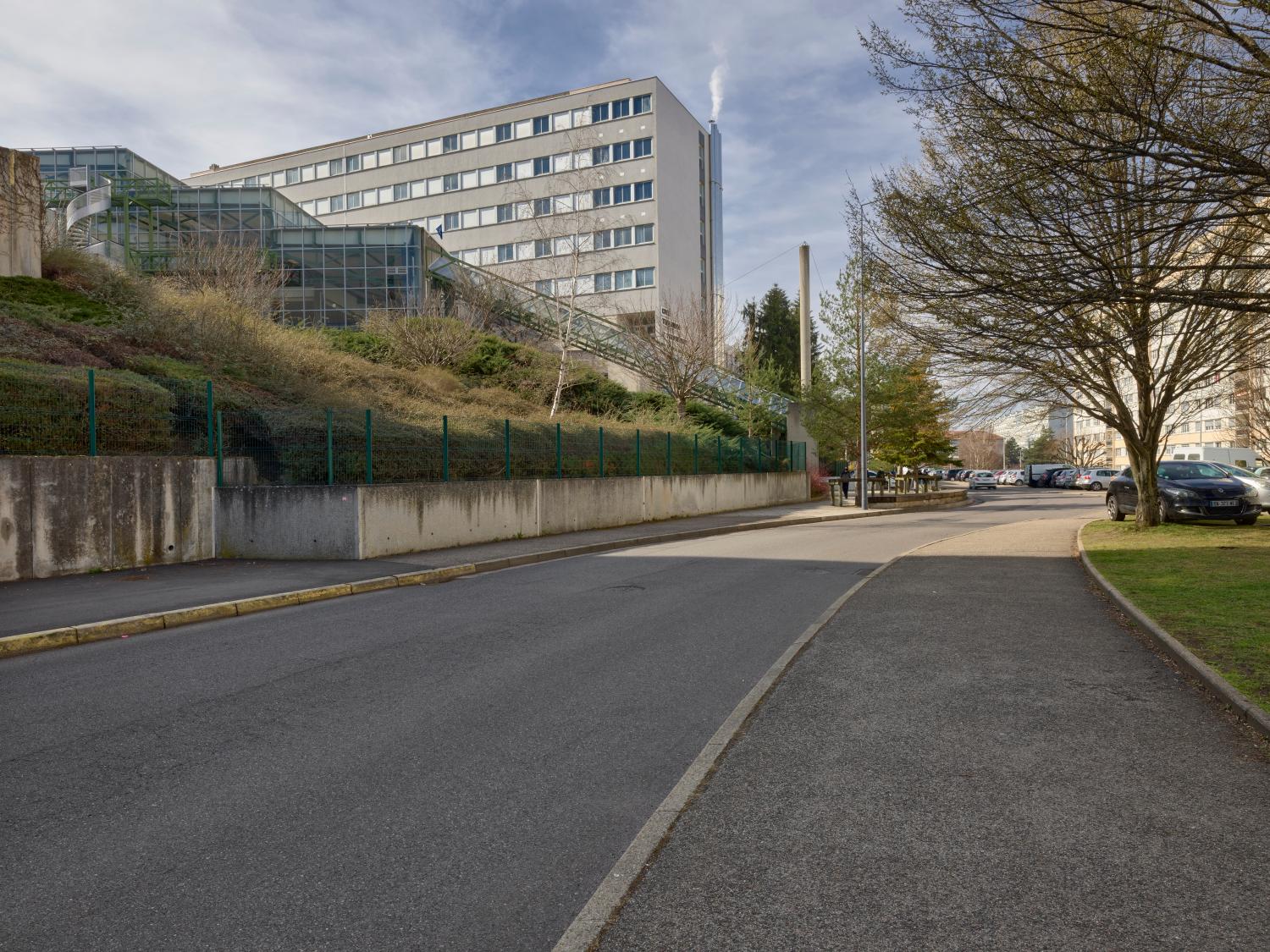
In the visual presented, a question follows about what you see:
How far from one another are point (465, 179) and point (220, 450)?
48.1 m

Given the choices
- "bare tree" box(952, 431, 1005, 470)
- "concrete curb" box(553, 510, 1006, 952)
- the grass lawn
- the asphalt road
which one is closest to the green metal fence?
the asphalt road

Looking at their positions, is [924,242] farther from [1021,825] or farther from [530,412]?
[530,412]

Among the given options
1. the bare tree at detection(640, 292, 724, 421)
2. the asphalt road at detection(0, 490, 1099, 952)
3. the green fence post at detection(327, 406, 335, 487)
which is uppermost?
the bare tree at detection(640, 292, 724, 421)

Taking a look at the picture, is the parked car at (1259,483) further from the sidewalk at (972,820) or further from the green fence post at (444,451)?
the sidewalk at (972,820)

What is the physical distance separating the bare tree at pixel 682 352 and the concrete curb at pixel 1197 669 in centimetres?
2449

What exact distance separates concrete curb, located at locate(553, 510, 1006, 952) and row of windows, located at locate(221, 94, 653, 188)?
49557 millimetres

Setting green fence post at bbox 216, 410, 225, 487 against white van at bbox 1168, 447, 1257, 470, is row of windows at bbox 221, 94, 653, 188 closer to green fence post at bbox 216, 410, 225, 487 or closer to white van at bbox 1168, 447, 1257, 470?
white van at bbox 1168, 447, 1257, 470

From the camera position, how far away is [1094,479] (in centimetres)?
5775

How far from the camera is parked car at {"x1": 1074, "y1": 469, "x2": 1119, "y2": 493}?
187ft

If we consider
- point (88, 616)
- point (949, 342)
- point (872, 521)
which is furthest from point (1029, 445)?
point (88, 616)

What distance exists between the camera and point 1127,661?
6938 mm

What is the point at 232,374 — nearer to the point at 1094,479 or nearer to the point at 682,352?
the point at 682,352

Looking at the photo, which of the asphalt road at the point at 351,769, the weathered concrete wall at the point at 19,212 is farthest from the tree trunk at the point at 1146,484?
the weathered concrete wall at the point at 19,212

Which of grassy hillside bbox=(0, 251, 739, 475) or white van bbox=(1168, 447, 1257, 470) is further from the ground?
grassy hillside bbox=(0, 251, 739, 475)
